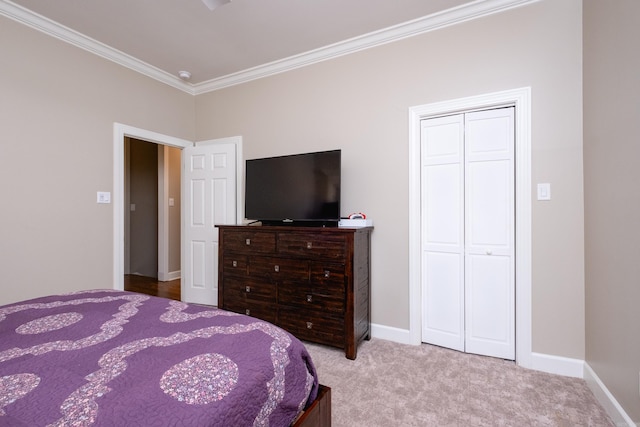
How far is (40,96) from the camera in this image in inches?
97.6

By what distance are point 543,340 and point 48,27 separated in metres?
4.74

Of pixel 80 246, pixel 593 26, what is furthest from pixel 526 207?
pixel 80 246

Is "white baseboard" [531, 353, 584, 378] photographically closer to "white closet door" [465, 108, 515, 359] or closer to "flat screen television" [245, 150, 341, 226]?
"white closet door" [465, 108, 515, 359]

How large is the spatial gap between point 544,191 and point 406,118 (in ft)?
3.95

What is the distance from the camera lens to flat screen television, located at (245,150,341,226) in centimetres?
260

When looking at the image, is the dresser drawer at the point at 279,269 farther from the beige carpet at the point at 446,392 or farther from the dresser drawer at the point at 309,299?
the beige carpet at the point at 446,392

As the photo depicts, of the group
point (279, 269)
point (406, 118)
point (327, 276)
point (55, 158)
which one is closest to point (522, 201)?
point (406, 118)

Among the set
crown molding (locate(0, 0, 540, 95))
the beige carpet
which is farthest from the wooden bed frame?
crown molding (locate(0, 0, 540, 95))

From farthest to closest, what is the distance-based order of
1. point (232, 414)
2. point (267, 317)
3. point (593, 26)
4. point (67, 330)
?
1. point (267, 317)
2. point (593, 26)
3. point (67, 330)
4. point (232, 414)

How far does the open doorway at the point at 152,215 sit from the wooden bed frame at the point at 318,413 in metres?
3.88

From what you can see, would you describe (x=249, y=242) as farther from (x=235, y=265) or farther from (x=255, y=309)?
(x=255, y=309)

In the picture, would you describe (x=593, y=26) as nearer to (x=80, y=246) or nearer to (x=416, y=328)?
(x=416, y=328)

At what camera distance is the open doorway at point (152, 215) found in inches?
186

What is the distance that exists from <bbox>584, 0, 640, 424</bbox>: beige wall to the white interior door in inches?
126
